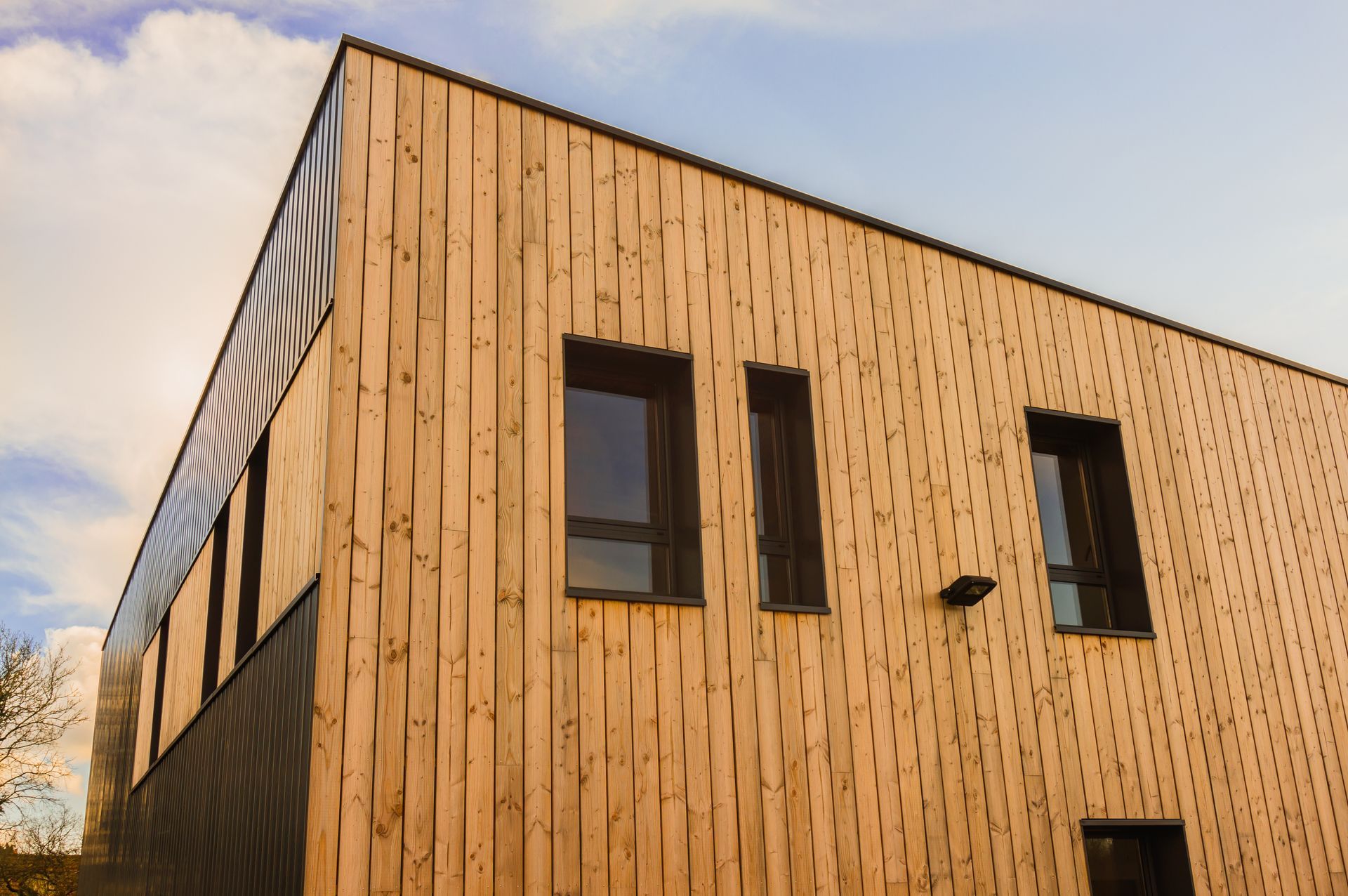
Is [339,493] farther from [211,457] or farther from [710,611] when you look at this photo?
[211,457]

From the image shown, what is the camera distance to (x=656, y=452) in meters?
6.48

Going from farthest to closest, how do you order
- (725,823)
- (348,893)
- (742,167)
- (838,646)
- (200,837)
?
(200,837) < (742,167) < (838,646) < (725,823) < (348,893)

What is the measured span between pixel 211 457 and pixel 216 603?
1.77 meters

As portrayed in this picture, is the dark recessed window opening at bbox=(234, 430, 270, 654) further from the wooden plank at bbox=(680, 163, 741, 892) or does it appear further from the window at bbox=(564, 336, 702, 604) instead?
the wooden plank at bbox=(680, 163, 741, 892)

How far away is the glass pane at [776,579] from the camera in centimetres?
643

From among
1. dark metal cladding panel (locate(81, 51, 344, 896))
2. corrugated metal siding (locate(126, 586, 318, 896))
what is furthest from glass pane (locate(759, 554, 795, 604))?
dark metal cladding panel (locate(81, 51, 344, 896))

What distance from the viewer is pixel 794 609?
6078mm

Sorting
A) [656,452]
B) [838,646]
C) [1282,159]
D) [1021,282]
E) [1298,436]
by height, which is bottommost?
[838,646]

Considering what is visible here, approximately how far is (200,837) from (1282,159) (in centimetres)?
1082

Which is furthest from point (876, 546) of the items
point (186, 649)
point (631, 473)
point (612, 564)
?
point (186, 649)

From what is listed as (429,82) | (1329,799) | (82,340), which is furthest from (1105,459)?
(82,340)

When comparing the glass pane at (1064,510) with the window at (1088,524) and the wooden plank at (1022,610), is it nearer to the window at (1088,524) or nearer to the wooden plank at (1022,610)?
the window at (1088,524)

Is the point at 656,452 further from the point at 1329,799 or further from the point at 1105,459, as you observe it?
the point at 1329,799

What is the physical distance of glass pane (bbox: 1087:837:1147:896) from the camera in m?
6.61
